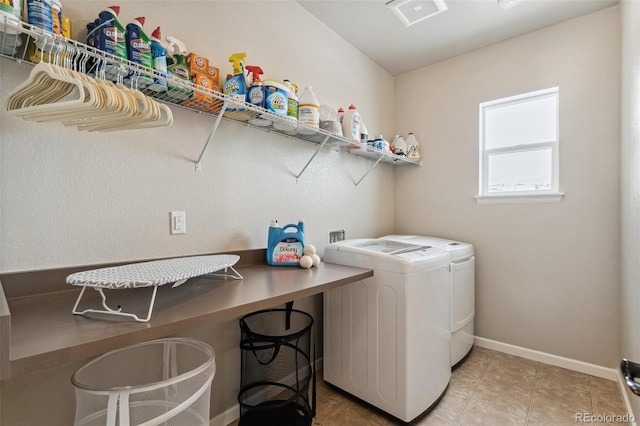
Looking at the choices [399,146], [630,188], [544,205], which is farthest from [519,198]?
[399,146]

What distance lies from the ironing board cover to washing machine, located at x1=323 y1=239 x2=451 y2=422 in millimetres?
843

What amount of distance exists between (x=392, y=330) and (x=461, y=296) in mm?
928

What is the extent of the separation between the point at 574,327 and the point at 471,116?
1.83 metres

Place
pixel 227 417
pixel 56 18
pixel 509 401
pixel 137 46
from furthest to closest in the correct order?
pixel 509 401 → pixel 227 417 → pixel 137 46 → pixel 56 18

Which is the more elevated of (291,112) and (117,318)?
(291,112)

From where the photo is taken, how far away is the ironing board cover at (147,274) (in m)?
0.83

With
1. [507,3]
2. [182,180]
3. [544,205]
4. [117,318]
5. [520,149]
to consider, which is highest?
[507,3]

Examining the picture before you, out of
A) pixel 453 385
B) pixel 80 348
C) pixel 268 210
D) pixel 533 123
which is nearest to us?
pixel 80 348

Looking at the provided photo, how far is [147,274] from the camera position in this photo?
96 centimetres

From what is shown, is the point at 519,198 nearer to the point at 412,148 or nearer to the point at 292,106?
the point at 412,148

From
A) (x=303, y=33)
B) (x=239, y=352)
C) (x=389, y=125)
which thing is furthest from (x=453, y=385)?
(x=303, y=33)

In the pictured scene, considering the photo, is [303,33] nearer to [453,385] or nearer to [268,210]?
[268,210]

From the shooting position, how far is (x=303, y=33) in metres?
2.06

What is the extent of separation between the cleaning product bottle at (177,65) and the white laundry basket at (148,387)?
1.05 m
